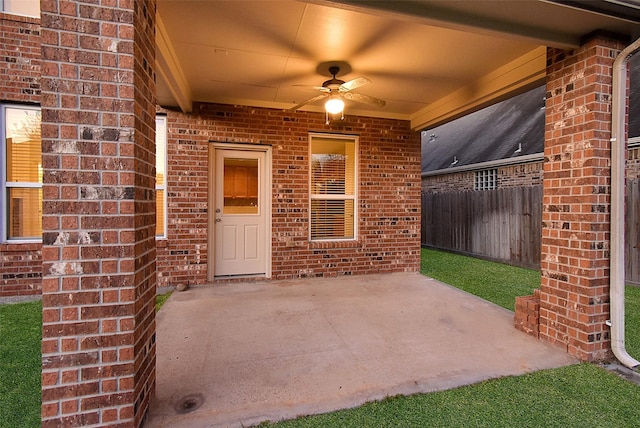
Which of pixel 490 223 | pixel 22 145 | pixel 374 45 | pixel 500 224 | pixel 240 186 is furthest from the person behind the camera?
pixel 490 223

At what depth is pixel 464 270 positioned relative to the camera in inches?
243

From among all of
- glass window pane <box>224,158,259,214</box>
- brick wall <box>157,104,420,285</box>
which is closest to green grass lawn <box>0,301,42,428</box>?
brick wall <box>157,104,420,285</box>

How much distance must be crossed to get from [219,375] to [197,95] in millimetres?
3889

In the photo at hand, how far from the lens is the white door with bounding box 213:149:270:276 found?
16.3 ft

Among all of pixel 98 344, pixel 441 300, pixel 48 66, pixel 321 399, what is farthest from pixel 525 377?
pixel 48 66

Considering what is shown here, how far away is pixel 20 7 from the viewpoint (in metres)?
4.01

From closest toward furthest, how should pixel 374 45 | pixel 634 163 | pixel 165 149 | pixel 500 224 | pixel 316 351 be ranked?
pixel 316 351 < pixel 374 45 < pixel 165 149 < pixel 634 163 < pixel 500 224

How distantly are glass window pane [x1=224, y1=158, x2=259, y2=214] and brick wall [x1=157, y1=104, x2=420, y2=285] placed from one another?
0.34 m

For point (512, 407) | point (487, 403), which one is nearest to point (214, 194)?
point (487, 403)

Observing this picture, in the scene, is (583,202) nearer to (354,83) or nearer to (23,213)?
(354,83)

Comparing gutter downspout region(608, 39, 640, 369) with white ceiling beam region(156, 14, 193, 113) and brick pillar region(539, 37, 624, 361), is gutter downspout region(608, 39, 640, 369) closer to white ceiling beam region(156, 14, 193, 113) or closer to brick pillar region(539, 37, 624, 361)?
brick pillar region(539, 37, 624, 361)

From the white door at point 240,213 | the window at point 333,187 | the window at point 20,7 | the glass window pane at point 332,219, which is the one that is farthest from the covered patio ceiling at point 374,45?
the window at point 20,7

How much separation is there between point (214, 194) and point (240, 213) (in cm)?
50

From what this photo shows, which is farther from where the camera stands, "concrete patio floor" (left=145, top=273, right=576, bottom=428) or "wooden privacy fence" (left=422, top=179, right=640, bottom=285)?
"wooden privacy fence" (left=422, top=179, right=640, bottom=285)
